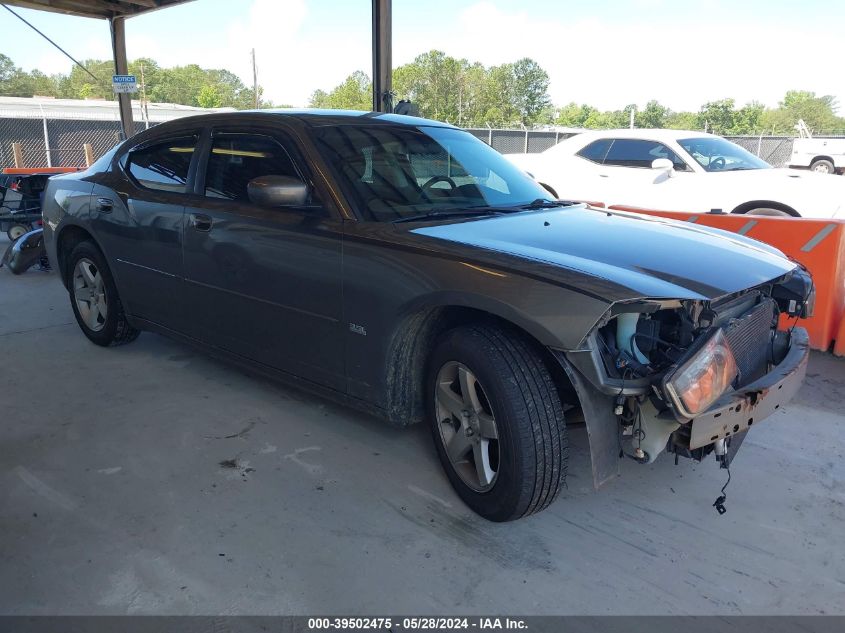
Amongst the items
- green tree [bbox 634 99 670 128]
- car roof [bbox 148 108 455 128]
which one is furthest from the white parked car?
green tree [bbox 634 99 670 128]

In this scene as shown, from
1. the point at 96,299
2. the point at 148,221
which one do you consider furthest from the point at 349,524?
the point at 96,299

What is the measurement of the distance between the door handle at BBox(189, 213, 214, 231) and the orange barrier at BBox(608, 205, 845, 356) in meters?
4.07

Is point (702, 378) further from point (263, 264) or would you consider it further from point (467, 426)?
point (263, 264)

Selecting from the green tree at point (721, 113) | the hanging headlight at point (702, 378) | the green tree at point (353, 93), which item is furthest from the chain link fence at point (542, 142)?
the green tree at point (353, 93)

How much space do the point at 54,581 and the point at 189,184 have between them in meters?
2.30

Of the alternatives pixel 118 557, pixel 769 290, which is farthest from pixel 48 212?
pixel 769 290

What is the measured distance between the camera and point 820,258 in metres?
4.91

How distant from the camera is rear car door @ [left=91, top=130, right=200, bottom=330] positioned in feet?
12.8

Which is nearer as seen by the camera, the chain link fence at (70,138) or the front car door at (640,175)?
the front car door at (640,175)

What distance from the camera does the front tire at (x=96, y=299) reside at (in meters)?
4.63

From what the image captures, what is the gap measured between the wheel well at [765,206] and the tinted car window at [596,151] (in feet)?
6.71

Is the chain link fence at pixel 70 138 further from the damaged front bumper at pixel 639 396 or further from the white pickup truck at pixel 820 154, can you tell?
the damaged front bumper at pixel 639 396

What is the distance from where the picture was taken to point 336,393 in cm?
321

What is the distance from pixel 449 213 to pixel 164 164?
209cm
